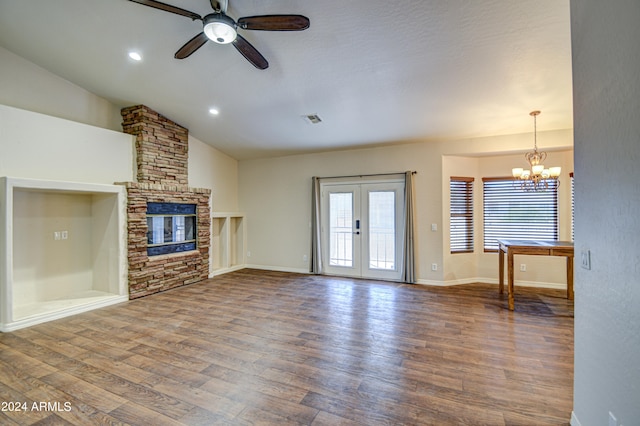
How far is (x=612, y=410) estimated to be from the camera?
1.39 m

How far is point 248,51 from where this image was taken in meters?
2.63

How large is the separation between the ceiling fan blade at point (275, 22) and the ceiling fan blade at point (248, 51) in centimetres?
14

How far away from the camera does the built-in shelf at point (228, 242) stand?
6.61 m

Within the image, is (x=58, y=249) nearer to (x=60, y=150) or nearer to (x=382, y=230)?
(x=60, y=150)

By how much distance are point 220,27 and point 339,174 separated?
403cm

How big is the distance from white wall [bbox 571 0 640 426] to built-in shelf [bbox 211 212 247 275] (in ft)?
19.8

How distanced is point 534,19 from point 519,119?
7.18 feet

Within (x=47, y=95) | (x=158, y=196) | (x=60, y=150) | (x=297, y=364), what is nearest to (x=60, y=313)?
(x=158, y=196)

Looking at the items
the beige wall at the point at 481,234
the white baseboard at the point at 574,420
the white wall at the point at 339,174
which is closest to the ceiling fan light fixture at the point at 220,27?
the white baseboard at the point at 574,420

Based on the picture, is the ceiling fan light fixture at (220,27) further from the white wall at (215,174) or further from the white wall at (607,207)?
the white wall at (215,174)

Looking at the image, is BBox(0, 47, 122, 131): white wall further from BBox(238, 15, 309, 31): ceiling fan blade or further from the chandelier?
the chandelier

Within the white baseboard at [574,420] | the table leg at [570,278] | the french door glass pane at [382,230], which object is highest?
the french door glass pane at [382,230]

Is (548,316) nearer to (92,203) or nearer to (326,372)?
(326,372)

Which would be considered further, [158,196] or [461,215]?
[461,215]
